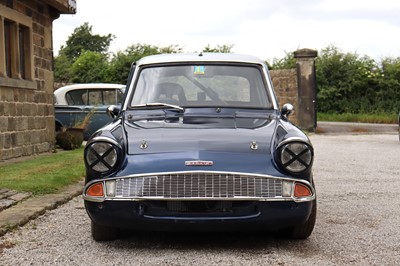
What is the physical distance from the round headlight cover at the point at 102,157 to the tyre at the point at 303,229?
4.53 feet

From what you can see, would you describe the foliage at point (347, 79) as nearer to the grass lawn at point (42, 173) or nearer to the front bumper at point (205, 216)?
the grass lawn at point (42, 173)

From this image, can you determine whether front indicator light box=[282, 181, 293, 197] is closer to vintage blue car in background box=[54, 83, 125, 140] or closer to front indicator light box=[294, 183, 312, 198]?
front indicator light box=[294, 183, 312, 198]

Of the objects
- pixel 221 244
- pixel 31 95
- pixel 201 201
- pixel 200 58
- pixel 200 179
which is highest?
pixel 200 58

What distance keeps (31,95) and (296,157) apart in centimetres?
877

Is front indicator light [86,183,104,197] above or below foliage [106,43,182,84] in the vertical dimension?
below

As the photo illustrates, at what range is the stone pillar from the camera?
2162 cm

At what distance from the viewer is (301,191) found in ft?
15.1

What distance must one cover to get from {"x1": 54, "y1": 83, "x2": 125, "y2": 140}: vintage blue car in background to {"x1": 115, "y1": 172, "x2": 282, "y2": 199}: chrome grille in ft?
38.0

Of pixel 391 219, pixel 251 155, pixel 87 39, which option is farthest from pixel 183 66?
pixel 87 39

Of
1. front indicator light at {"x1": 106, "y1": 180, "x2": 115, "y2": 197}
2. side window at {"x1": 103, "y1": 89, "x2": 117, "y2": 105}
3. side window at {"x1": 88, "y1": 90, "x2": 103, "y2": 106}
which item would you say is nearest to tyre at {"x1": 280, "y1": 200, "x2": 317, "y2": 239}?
front indicator light at {"x1": 106, "y1": 180, "x2": 115, "y2": 197}

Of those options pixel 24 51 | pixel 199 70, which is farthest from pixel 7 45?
pixel 199 70

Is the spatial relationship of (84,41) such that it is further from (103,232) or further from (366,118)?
(103,232)

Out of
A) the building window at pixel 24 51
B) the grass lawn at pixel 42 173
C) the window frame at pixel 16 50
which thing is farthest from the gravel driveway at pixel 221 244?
the building window at pixel 24 51

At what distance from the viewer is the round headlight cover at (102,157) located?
4.66 m
